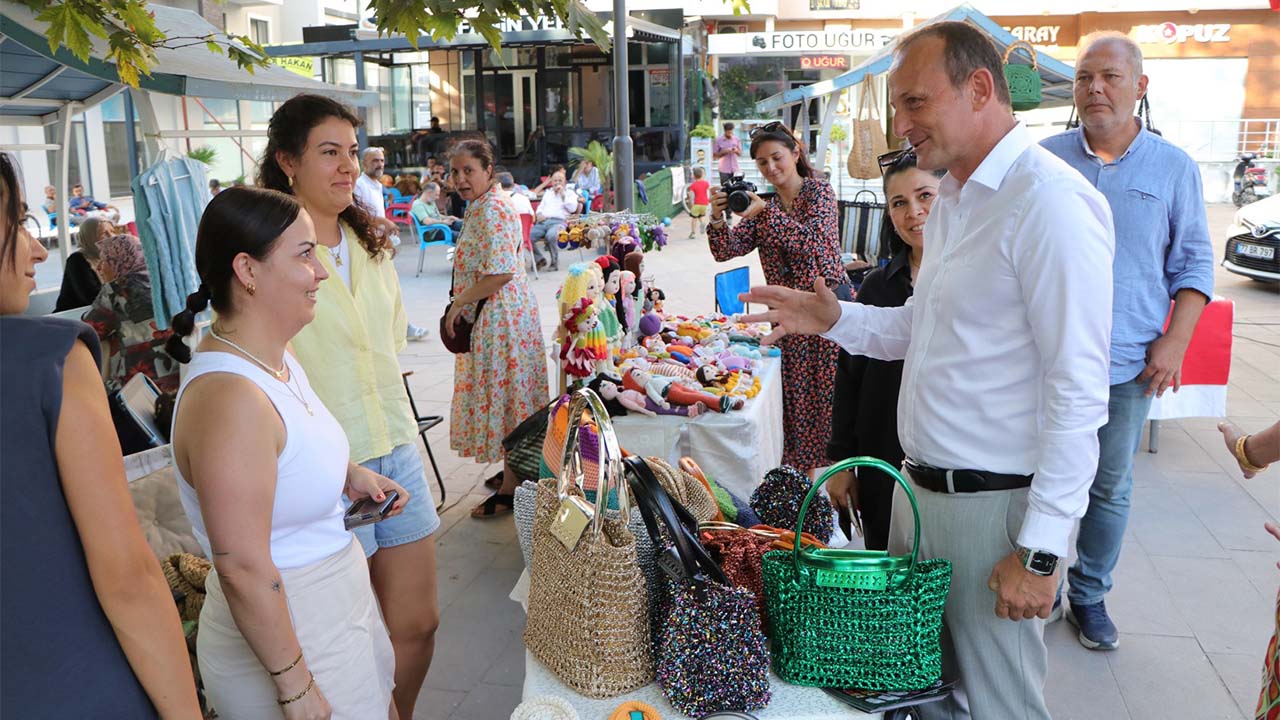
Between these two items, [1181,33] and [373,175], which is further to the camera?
[1181,33]

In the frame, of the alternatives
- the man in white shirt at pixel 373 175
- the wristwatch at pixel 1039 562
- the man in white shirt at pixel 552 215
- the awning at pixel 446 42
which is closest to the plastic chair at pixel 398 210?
the awning at pixel 446 42

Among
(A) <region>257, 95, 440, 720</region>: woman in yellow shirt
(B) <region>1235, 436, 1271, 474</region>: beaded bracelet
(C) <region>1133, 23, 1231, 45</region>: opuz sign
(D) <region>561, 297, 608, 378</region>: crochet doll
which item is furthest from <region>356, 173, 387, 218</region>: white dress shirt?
(C) <region>1133, 23, 1231, 45</region>: opuz sign

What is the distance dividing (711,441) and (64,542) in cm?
304

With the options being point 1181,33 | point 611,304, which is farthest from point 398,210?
point 1181,33

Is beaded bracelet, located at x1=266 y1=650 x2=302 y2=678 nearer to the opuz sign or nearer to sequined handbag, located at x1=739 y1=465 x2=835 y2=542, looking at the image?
sequined handbag, located at x1=739 y1=465 x2=835 y2=542

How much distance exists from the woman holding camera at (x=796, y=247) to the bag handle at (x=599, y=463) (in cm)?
259

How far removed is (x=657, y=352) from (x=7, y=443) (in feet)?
11.8

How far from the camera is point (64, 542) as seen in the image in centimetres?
130

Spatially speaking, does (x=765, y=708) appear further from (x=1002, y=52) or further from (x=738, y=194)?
(x=1002, y=52)

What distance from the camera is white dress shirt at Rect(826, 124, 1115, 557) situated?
1.79 meters

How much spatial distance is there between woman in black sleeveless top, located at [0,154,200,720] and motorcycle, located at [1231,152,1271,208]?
2157 centimetres

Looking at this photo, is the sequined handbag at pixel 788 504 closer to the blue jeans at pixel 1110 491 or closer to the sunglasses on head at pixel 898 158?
the sunglasses on head at pixel 898 158

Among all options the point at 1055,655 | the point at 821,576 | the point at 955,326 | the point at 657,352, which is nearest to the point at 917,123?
the point at 955,326

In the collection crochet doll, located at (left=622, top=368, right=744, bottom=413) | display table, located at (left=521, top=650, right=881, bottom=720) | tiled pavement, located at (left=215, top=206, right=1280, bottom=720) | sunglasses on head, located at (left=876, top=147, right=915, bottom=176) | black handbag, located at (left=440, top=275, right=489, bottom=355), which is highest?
sunglasses on head, located at (left=876, top=147, right=915, bottom=176)
